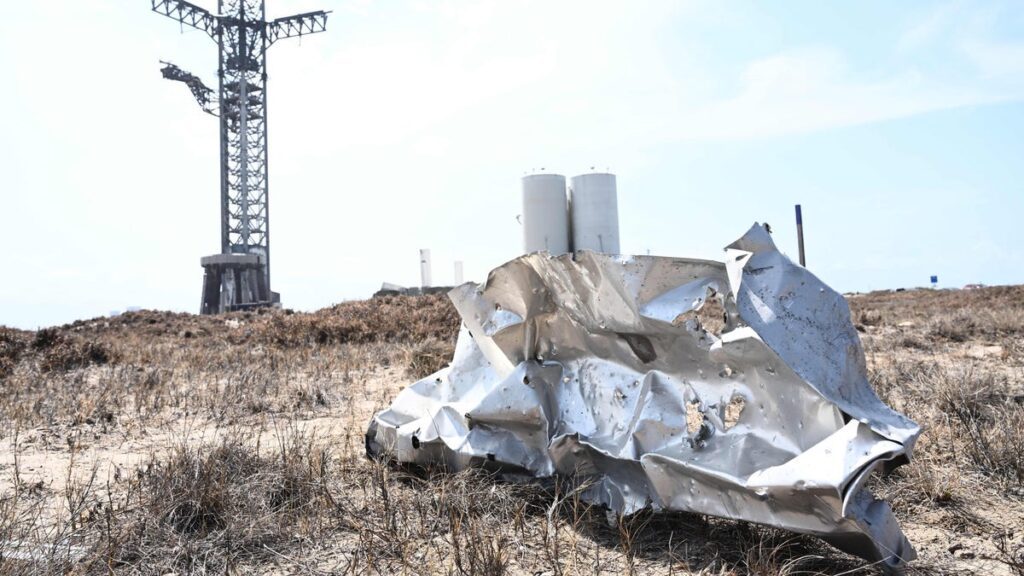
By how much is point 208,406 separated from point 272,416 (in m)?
0.75

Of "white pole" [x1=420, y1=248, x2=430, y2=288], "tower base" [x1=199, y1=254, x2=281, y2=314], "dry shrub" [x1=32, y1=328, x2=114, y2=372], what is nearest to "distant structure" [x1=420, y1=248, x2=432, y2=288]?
"white pole" [x1=420, y1=248, x2=430, y2=288]

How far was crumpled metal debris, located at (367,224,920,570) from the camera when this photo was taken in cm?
222

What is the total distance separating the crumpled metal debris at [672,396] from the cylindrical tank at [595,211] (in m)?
1.52

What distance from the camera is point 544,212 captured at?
5012mm

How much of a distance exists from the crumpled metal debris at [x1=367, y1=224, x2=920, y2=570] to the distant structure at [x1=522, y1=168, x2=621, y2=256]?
1445 mm

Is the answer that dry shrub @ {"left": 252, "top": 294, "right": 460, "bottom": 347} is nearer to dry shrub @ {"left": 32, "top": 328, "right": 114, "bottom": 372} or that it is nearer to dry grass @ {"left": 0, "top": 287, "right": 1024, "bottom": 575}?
dry shrub @ {"left": 32, "top": 328, "right": 114, "bottom": 372}

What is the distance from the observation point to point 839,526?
2148mm

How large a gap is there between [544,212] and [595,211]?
1.26ft

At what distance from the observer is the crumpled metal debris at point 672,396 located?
7.29 feet

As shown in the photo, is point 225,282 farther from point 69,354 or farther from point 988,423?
point 988,423

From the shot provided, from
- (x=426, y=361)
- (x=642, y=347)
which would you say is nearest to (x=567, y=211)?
(x=642, y=347)

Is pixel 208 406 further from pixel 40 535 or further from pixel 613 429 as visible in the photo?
pixel 613 429

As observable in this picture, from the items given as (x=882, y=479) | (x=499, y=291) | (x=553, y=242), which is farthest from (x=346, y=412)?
(x=882, y=479)

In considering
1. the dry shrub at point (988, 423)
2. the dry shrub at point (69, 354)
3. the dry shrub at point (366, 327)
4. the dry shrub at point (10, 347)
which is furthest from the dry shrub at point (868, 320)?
the dry shrub at point (10, 347)
